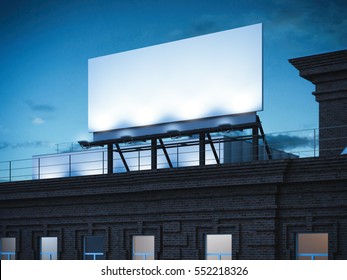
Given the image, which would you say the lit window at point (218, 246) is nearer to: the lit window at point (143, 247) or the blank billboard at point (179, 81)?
the lit window at point (143, 247)

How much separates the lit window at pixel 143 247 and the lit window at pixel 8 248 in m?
6.36

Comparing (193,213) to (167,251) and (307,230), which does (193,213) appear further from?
(307,230)

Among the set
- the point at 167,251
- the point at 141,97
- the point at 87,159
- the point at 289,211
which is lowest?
the point at 167,251

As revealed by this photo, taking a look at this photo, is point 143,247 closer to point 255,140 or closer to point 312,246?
point 255,140

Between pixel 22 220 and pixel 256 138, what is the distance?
35.9 ft

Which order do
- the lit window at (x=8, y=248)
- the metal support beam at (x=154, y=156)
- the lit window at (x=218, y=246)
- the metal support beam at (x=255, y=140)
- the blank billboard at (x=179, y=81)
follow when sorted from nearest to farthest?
the lit window at (x=218, y=246) < the metal support beam at (x=255, y=140) < the blank billboard at (x=179, y=81) < the metal support beam at (x=154, y=156) < the lit window at (x=8, y=248)

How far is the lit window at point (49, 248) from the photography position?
86.2 feet

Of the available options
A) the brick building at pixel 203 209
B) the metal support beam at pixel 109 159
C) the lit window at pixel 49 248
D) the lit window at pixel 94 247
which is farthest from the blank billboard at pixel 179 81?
the lit window at pixel 49 248

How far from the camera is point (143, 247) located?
23.8 meters

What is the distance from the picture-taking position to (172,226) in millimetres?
22891

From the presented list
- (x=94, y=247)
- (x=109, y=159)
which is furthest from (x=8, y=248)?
(x=109, y=159)

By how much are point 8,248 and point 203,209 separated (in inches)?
396
